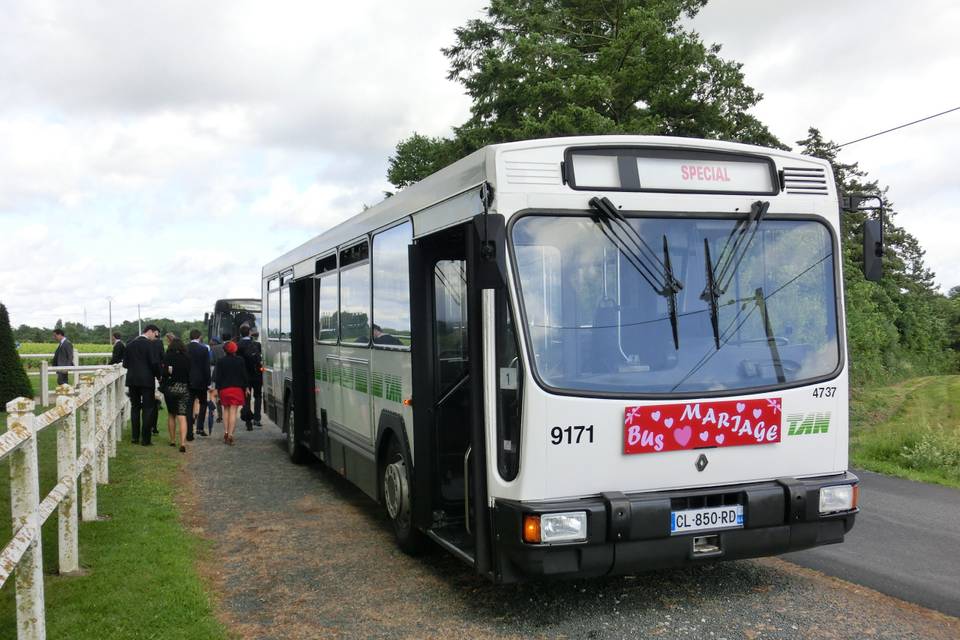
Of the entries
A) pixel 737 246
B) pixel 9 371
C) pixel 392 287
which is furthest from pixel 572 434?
pixel 9 371

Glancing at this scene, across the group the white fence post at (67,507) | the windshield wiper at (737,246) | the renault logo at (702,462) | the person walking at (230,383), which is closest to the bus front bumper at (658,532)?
the renault logo at (702,462)

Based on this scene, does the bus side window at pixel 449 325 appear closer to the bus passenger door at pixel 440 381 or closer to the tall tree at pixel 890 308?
the bus passenger door at pixel 440 381

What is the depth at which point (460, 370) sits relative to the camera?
6535 millimetres

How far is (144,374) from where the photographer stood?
1382cm

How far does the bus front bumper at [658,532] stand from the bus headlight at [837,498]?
0.03 m

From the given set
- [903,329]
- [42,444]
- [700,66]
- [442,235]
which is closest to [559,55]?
[700,66]

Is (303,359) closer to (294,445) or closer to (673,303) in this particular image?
(294,445)

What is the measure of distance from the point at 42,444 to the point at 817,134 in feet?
173

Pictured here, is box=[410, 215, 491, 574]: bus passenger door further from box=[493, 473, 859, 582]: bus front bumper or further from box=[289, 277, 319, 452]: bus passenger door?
box=[289, 277, 319, 452]: bus passenger door

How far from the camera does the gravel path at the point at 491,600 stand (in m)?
5.32

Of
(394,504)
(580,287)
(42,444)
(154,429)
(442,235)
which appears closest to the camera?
(580,287)

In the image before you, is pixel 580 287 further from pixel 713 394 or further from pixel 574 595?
pixel 574 595

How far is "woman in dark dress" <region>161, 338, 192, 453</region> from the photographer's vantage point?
13727 mm

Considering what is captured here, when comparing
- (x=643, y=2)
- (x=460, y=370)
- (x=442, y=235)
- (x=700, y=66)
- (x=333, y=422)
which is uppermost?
(x=643, y=2)
